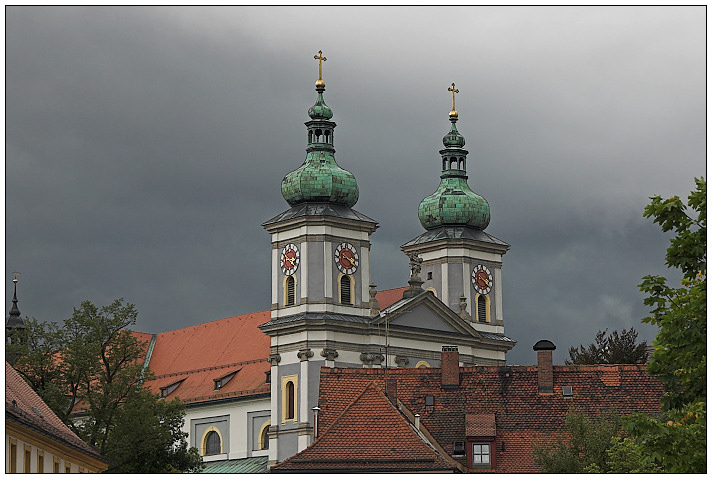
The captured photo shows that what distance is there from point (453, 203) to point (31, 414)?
41.8m

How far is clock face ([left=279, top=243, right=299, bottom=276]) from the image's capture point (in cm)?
7012

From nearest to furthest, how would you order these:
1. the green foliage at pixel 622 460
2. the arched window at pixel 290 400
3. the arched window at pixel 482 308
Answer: the green foliage at pixel 622 460, the arched window at pixel 290 400, the arched window at pixel 482 308

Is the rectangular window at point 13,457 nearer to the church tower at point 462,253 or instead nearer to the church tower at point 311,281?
the church tower at point 311,281

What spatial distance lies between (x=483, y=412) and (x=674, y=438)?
2015cm

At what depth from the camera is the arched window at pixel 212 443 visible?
255ft

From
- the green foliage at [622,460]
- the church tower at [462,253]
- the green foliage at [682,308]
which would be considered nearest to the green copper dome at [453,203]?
the church tower at [462,253]

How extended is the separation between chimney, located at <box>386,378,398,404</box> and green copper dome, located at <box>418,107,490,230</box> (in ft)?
108

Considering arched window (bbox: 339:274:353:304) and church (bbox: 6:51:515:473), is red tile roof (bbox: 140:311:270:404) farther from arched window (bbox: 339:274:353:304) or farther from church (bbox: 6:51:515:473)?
arched window (bbox: 339:274:353:304)

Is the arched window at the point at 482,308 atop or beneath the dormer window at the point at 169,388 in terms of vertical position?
atop

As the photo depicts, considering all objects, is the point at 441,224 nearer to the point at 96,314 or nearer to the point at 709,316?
the point at 96,314

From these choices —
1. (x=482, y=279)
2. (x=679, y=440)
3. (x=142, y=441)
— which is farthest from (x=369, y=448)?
(x=482, y=279)

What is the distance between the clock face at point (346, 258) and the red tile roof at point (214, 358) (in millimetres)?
8327

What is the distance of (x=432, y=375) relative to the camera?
1831 inches

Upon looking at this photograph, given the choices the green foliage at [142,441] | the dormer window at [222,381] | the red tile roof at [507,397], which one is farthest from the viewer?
the dormer window at [222,381]
